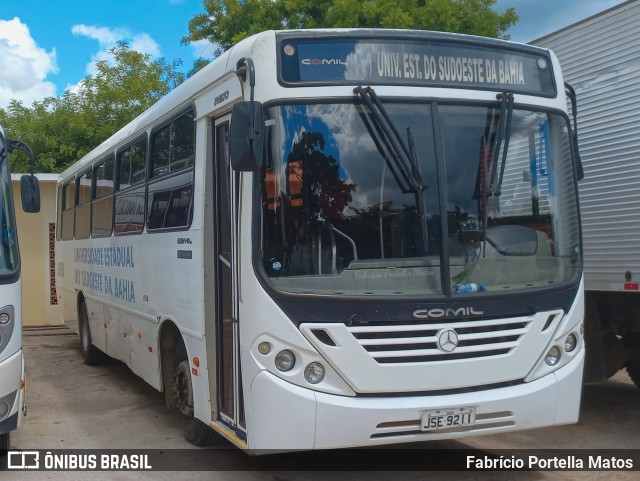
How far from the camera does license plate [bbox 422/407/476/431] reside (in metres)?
4.94

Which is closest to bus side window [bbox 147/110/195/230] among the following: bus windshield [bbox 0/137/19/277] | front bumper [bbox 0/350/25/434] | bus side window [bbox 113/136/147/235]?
bus side window [bbox 113/136/147/235]

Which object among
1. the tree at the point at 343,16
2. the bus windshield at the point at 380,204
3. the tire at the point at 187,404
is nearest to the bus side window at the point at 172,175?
the tire at the point at 187,404

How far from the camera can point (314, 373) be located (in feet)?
16.0

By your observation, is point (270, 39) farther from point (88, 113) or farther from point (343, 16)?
point (88, 113)

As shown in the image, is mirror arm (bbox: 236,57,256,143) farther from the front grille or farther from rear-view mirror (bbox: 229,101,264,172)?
the front grille

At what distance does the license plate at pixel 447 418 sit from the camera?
4.94 metres

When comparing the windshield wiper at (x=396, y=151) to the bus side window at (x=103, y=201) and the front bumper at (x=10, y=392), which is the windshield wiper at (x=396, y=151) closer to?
the front bumper at (x=10, y=392)

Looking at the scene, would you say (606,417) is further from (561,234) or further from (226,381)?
(226,381)

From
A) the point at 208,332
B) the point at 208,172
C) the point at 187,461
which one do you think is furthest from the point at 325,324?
the point at 187,461

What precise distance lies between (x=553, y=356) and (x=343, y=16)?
11.2 meters

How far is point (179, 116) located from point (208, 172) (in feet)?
3.57

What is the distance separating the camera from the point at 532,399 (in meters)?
5.23

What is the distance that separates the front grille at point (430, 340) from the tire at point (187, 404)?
2.12 meters

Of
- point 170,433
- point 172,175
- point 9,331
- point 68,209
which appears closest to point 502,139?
point 172,175
